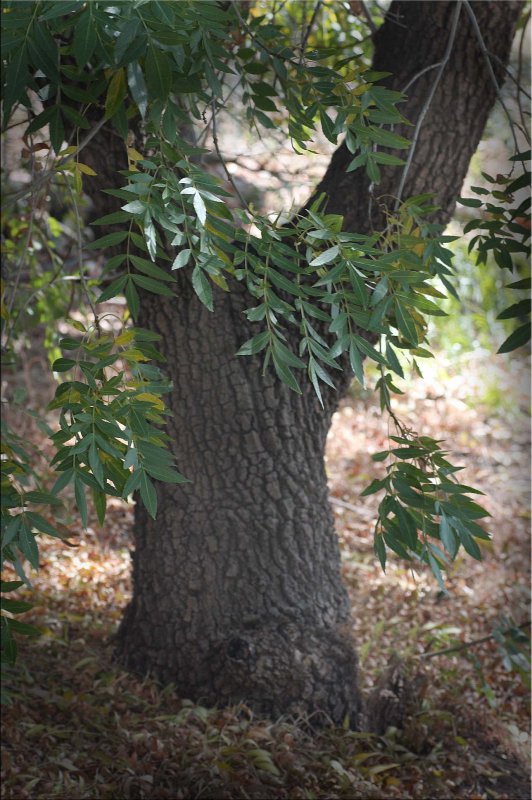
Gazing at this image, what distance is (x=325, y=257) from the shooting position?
1604mm

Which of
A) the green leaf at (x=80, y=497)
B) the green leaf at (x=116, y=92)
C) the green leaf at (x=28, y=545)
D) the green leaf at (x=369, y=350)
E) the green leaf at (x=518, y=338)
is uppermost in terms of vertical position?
the green leaf at (x=116, y=92)

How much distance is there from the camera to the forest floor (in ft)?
7.95

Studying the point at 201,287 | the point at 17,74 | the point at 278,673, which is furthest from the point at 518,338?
the point at 278,673

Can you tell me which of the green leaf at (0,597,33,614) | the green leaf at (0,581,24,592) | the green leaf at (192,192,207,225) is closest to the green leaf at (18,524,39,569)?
the green leaf at (0,581,24,592)

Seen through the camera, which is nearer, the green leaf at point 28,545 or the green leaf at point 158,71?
the green leaf at point 158,71

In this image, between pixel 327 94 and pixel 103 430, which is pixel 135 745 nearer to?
pixel 103 430

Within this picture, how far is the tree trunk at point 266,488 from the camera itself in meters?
2.56

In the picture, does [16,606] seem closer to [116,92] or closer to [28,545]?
[28,545]

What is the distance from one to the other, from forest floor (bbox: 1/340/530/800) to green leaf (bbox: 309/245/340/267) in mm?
788

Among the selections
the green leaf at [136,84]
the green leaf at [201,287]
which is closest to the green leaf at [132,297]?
the green leaf at [201,287]

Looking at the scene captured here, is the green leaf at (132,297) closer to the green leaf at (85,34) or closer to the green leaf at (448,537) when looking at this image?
the green leaf at (85,34)

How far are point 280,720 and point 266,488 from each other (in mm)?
752

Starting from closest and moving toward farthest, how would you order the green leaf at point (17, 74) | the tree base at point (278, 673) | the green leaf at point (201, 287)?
1. the green leaf at point (17, 74)
2. the green leaf at point (201, 287)
3. the tree base at point (278, 673)

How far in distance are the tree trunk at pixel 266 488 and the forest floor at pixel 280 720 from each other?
0.16 metres
